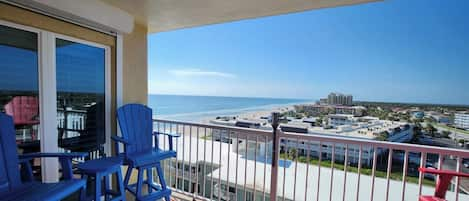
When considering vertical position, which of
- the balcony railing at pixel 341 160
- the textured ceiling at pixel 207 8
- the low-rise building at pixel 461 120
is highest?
the textured ceiling at pixel 207 8

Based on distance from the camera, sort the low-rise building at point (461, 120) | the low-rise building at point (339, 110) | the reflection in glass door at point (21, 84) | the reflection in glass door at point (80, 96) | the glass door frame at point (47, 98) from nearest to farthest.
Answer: the reflection in glass door at point (21, 84) → the glass door frame at point (47, 98) → the reflection in glass door at point (80, 96) → the low-rise building at point (461, 120) → the low-rise building at point (339, 110)

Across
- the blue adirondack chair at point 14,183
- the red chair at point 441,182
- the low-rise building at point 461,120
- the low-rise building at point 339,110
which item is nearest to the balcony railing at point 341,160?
the red chair at point 441,182

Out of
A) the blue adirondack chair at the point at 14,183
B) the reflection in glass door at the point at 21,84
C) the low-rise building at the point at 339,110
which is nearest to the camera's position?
the blue adirondack chair at the point at 14,183

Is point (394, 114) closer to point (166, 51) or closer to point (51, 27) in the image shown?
point (51, 27)

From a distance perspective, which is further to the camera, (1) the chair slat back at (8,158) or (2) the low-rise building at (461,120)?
(2) the low-rise building at (461,120)

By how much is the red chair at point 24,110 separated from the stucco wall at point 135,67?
2.95 feet

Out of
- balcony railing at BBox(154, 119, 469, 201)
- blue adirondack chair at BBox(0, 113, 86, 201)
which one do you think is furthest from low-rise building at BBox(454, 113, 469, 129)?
blue adirondack chair at BBox(0, 113, 86, 201)

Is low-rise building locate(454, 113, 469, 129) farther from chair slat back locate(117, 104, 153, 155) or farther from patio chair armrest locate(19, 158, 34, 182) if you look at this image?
patio chair armrest locate(19, 158, 34, 182)

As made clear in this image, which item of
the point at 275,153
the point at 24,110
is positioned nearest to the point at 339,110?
the point at 275,153

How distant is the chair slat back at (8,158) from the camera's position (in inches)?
52.5

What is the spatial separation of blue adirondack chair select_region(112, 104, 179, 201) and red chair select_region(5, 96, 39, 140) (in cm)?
64

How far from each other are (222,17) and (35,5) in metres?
1.70

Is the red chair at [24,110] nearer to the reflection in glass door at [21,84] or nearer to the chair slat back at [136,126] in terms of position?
the reflection in glass door at [21,84]

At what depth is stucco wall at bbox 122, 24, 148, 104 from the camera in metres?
2.63
